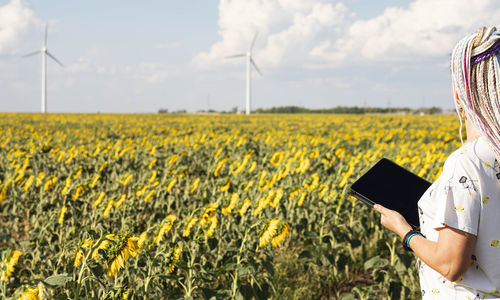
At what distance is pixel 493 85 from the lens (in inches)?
52.0

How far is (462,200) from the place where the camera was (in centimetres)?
136

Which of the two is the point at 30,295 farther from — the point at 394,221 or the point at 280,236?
the point at 280,236

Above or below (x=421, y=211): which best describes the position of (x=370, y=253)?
below

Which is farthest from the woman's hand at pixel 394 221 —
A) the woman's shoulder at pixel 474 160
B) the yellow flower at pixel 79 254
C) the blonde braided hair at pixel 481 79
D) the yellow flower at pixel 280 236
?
the yellow flower at pixel 79 254

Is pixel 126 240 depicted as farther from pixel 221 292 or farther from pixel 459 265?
pixel 459 265

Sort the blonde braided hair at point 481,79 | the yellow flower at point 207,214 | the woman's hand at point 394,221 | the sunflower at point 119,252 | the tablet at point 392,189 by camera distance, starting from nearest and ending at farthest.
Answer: the blonde braided hair at point 481,79 → the woman's hand at point 394,221 → the tablet at point 392,189 → the sunflower at point 119,252 → the yellow flower at point 207,214

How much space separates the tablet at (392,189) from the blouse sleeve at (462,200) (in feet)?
1.29

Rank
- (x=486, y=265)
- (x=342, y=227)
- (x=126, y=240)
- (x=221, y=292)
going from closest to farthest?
(x=486, y=265) < (x=126, y=240) < (x=221, y=292) < (x=342, y=227)

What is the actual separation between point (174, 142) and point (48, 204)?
15.3 feet

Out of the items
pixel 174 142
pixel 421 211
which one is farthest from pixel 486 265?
pixel 174 142

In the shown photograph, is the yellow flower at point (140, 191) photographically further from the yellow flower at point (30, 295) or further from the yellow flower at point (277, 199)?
the yellow flower at point (30, 295)

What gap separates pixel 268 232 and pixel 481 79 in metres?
1.75

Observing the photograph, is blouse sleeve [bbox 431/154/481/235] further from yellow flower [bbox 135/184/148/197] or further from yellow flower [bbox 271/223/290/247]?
yellow flower [bbox 135/184/148/197]

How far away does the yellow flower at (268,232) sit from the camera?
279 cm
